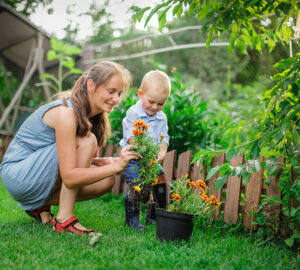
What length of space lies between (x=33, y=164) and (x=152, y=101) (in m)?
0.99

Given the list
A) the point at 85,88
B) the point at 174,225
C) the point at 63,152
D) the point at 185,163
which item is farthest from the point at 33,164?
the point at 185,163

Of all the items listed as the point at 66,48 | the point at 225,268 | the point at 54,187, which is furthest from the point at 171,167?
the point at 66,48

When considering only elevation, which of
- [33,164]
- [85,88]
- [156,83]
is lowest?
[33,164]

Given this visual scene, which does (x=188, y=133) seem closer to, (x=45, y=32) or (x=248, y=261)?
(x=248, y=261)

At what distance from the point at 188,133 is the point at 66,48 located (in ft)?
10.7

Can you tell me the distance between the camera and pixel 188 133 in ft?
11.1

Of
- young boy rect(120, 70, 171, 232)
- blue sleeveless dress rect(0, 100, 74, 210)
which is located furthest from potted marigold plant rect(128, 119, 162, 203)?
blue sleeveless dress rect(0, 100, 74, 210)

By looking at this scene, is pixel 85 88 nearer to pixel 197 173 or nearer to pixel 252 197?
pixel 197 173

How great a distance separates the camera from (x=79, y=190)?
7.57 feet

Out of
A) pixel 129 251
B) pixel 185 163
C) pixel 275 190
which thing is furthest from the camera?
pixel 185 163

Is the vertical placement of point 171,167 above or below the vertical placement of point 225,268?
above

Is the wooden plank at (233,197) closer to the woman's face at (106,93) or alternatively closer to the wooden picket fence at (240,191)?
the wooden picket fence at (240,191)

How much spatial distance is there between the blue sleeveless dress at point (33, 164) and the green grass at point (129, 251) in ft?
0.73

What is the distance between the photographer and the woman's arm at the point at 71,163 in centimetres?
196
